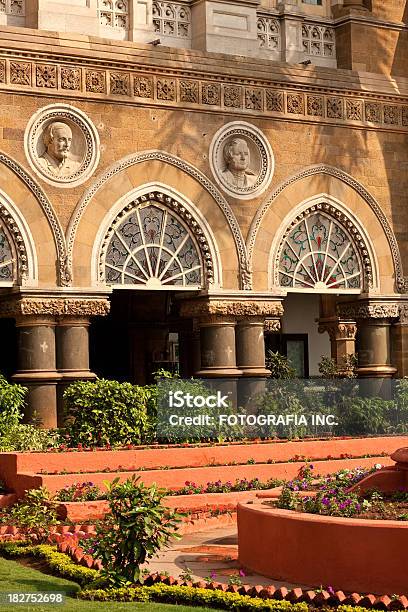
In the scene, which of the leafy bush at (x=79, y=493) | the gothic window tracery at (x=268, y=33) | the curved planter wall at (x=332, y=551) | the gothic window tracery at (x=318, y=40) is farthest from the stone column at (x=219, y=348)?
the curved planter wall at (x=332, y=551)

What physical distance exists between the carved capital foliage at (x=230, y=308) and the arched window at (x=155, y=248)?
0.34 meters

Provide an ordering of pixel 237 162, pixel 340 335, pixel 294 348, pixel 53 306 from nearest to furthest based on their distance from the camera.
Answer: pixel 53 306 → pixel 237 162 → pixel 340 335 → pixel 294 348

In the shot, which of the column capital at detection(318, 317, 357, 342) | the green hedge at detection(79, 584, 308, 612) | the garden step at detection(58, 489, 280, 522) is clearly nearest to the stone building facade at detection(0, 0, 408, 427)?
the column capital at detection(318, 317, 357, 342)

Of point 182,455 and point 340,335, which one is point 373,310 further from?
point 182,455

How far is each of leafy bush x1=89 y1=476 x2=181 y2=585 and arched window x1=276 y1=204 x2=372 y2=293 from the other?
1075 cm

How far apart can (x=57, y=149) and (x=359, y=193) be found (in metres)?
5.39

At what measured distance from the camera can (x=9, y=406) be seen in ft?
53.4

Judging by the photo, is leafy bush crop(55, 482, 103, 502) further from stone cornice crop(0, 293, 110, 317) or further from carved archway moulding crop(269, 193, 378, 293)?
carved archway moulding crop(269, 193, 378, 293)

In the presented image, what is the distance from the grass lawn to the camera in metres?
9.05

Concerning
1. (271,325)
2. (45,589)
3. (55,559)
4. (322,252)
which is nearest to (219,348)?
(271,325)

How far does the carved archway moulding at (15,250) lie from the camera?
17.9m

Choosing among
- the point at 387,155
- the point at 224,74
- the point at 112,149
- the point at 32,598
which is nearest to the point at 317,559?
the point at 32,598

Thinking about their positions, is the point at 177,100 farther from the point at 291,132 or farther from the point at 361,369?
the point at 361,369

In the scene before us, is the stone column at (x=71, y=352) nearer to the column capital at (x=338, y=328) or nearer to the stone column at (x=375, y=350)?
the stone column at (x=375, y=350)
